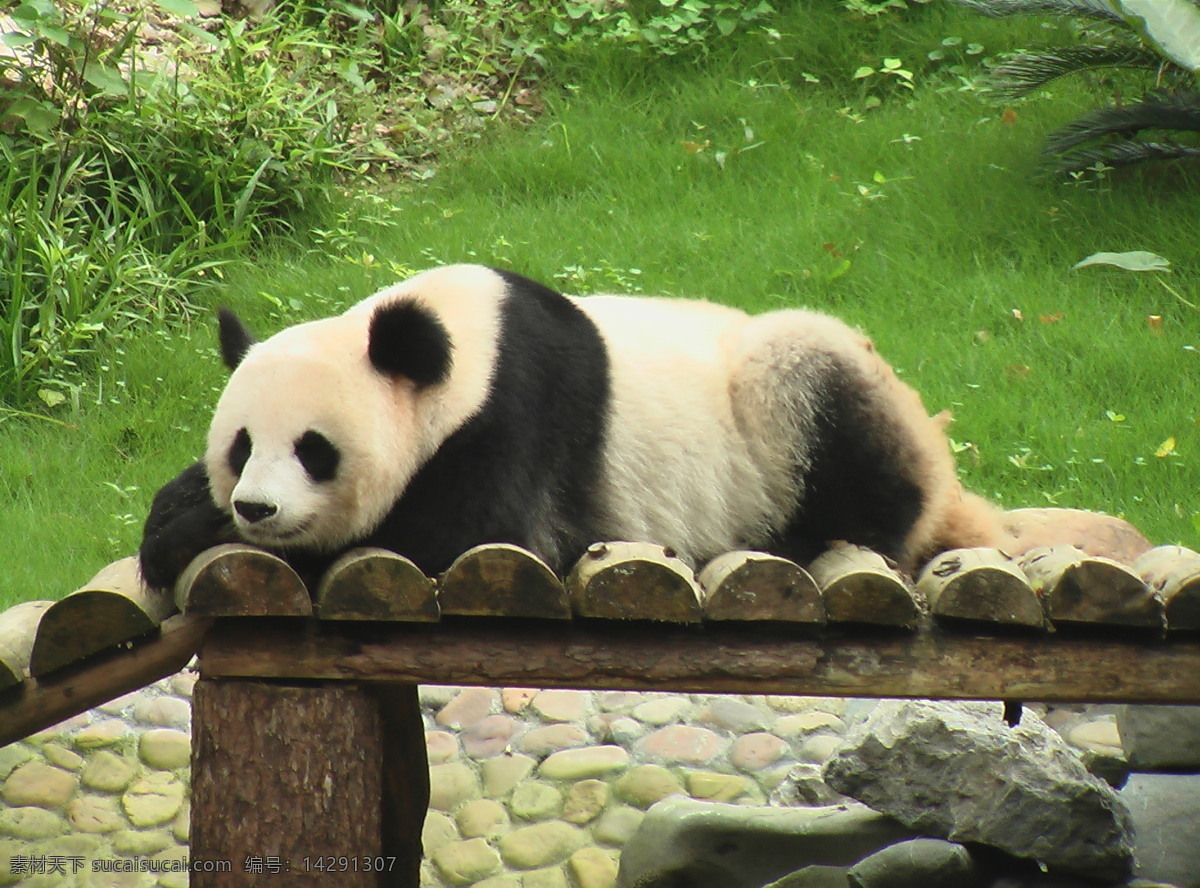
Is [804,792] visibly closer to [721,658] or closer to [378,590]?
[721,658]

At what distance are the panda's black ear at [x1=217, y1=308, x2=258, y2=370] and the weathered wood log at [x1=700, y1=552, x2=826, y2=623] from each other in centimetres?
121

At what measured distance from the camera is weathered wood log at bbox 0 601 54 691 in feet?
9.20

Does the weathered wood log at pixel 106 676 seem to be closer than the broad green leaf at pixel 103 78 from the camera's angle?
Yes

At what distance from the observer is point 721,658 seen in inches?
108

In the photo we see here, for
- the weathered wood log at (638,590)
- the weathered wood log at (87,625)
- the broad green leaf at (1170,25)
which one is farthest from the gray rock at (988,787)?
the broad green leaf at (1170,25)

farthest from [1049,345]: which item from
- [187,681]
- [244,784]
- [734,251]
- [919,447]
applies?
[244,784]

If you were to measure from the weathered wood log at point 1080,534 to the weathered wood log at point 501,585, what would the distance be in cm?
128

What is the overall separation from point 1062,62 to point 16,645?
5.57m

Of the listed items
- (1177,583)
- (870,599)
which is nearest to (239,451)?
(870,599)

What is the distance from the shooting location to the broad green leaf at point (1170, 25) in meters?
5.45

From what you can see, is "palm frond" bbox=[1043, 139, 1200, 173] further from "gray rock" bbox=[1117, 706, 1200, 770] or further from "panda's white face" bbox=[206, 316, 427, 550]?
"panda's white face" bbox=[206, 316, 427, 550]

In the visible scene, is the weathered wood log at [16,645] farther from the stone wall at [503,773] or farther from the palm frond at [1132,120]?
the palm frond at [1132,120]

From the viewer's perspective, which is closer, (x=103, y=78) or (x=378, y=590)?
(x=378, y=590)

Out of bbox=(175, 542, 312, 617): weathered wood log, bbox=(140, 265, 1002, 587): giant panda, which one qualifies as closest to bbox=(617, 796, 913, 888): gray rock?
bbox=(140, 265, 1002, 587): giant panda
